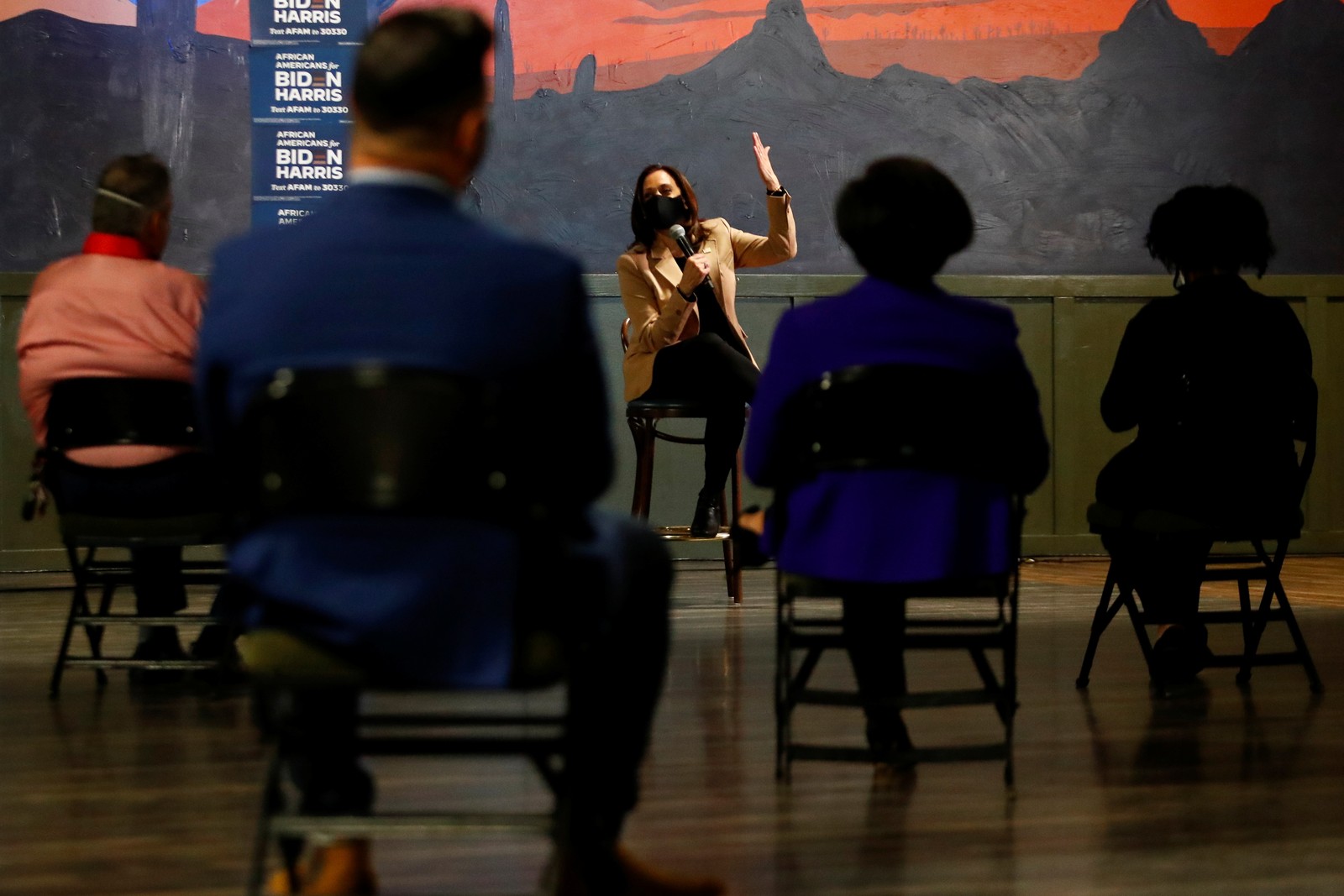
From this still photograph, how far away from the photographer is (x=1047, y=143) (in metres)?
7.16

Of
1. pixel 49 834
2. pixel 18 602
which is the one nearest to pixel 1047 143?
pixel 18 602

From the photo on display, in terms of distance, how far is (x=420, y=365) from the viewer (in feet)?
5.40

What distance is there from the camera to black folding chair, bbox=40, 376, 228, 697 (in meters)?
3.59

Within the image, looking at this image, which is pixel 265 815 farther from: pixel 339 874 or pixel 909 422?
pixel 909 422

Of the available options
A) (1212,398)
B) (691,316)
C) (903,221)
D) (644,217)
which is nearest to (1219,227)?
(1212,398)

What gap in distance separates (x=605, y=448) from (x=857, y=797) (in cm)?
117

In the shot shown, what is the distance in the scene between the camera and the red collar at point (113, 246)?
3713mm

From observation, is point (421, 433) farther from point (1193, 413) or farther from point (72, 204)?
point (72, 204)

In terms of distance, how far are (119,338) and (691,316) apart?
2092mm

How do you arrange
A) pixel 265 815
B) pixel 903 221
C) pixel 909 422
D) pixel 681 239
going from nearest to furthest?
pixel 265 815, pixel 909 422, pixel 903 221, pixel 681 239

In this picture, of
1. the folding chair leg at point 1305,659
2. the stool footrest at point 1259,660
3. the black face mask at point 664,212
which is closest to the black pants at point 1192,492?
the stool footrest at point 1259,660

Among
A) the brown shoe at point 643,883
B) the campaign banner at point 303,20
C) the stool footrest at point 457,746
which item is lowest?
the brown shoe at point 643,883

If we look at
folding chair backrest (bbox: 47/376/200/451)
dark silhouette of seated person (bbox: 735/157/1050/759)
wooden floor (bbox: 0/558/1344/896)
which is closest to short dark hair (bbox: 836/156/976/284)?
dark silhouette of seated person (bbox: 735/157/1050/759)

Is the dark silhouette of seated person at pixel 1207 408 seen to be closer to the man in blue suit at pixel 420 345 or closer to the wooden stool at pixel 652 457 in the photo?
the wooden stool at pixel 652 457
